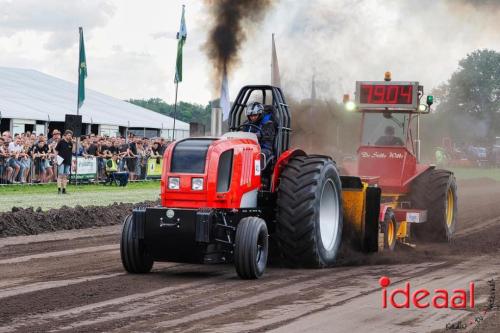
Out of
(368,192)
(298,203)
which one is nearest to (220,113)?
(298,203)

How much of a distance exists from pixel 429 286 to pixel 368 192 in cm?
284

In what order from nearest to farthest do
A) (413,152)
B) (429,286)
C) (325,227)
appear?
(429,286), (325,227), (413,152)

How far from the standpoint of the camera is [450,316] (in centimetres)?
756

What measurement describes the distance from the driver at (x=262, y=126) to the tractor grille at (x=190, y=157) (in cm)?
111

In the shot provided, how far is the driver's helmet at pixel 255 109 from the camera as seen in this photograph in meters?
10.8

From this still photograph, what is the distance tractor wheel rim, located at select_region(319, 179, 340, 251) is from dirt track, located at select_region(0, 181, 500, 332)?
1.44 ft

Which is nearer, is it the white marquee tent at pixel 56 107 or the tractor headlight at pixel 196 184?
the tractor headlight at pixel 196 184

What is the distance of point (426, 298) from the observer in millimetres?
8492

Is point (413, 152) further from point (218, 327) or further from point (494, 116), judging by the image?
point (494, 116)

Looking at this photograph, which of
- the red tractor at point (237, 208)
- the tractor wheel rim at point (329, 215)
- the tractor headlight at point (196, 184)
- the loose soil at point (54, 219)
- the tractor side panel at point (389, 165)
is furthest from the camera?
the loose soil at point (54, 219)

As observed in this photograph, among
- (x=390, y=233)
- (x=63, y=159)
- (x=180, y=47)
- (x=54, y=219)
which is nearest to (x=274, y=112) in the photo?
(x=390, y=233)

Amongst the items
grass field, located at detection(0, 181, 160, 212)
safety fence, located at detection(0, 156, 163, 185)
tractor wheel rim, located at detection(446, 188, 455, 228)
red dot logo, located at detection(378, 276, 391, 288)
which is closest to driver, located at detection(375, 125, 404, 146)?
tractor wheel rim, located at detection(446, 188, 455, 228)

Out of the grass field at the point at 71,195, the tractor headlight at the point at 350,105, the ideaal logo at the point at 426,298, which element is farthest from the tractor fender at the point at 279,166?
the grass field at the point at 71,195

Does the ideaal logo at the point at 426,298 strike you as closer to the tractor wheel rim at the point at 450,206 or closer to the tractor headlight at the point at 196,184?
the tractor headlight at the point at 196,184
